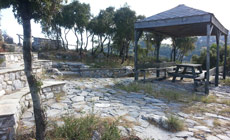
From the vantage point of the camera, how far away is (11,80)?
371 centimetres

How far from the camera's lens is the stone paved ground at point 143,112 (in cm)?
262

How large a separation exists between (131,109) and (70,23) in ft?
26.9

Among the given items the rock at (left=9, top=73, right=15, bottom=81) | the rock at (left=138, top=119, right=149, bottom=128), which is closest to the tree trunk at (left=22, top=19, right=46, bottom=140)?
the rock at (left=138, top=119, right=149, bottom=128)

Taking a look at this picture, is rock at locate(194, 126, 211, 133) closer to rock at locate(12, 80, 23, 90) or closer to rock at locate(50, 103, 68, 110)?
rock at locate(50, 103, 68, 110)

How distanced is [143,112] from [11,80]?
10.3 feet

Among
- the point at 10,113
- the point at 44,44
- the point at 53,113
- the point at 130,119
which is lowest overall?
the point at 130,119

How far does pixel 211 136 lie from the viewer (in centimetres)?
259

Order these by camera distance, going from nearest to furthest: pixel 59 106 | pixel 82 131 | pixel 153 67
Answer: pixel 82 131, pixel 59 106, pixel 153 67

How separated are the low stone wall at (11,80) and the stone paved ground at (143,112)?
80 centimetres

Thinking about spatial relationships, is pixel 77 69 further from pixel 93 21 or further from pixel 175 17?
pixel 175 17

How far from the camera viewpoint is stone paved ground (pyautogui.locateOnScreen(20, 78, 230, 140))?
8.60ft

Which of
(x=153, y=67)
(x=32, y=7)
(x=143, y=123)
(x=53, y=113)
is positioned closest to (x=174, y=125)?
→ (x=143, y=123)

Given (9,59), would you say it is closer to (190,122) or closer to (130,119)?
(130,119)

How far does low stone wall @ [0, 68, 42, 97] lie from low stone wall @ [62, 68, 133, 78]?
3.52 m
